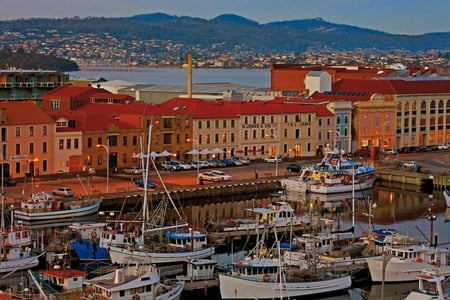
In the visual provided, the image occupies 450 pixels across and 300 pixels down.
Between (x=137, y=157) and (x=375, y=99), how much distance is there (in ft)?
71.8

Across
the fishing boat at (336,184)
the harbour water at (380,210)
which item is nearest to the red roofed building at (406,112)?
the harbour water at (380,210)

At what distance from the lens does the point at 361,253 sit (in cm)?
3522

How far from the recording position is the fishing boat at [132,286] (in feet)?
88.9

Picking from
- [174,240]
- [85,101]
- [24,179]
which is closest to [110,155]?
[24,179]

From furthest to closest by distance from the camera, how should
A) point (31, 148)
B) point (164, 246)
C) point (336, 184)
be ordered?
point (336, 184)
point (31, 148)
point (164, 246)

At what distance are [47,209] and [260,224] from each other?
9237 millimetres

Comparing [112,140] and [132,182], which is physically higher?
[112,140]

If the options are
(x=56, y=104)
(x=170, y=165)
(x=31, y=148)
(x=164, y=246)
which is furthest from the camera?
(x=56, y=104)

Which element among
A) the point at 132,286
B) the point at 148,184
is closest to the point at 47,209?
the point at 148,184

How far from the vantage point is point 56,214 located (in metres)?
43.7

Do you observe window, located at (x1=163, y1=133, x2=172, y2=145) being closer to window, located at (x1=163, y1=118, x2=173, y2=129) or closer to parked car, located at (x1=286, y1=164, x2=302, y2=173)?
window, located at (x1=163, y1=118, x2=173, y2=129)

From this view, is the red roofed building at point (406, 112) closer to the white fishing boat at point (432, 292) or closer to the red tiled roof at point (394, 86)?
the red tiled roof at point (394, 86)

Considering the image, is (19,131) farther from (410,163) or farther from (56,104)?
(410,163)

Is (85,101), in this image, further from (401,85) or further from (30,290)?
(30,290)
